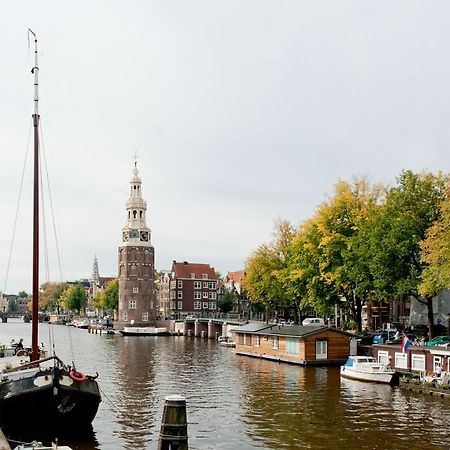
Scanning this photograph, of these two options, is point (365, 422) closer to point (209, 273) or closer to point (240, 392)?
point (240, 392)

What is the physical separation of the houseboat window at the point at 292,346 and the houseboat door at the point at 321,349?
1808mm

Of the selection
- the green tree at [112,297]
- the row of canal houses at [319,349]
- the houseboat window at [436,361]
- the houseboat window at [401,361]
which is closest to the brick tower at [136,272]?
the green tree at [112,297]

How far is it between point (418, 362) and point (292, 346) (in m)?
16.3

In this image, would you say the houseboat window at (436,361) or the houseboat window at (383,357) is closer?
the houseboat window at (436,361)

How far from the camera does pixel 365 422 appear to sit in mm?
31953

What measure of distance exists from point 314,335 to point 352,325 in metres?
20.9

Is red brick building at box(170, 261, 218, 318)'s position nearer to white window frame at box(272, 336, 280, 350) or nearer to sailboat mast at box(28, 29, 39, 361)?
white window frame at box(272, 336, 280, 350)

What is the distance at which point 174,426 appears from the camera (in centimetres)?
1805

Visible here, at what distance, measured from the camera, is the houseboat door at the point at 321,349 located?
60.0 metres

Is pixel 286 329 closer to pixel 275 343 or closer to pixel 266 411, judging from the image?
pixel 275 343

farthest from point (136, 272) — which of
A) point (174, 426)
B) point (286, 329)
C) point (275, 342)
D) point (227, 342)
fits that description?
point (174, 426)

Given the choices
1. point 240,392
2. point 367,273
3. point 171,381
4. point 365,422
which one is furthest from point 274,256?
point 365,422

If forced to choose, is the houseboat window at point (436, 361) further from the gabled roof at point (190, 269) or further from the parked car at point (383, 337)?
the gabled roof at point (190, 269)

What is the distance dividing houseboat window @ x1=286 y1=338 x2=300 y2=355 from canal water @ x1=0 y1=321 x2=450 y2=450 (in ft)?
10.1
